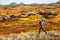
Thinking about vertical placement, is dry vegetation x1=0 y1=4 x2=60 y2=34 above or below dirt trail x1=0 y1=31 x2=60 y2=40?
above

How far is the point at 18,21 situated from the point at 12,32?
1.70ft

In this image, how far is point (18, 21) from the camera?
9.05m

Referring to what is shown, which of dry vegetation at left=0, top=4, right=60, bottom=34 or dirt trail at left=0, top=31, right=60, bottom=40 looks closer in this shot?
dirt trail at left=0, top=31, right=60, bottom=40

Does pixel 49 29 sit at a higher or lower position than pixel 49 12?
lower

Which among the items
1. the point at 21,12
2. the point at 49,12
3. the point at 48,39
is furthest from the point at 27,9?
the point at 48,39

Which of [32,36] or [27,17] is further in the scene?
[27,17]

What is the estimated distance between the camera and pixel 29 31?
353 inches

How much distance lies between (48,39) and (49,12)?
1183 mm

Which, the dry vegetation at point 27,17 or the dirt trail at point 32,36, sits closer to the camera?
the dirt trail at point 32,36

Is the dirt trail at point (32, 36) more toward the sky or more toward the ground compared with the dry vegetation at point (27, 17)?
more toward the ground

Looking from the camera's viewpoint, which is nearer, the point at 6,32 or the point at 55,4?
the point at 6,32

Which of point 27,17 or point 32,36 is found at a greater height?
point 27,17

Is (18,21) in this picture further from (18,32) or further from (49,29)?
(49,29)

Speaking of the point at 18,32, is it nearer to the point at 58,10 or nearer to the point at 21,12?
the point at 21,12
